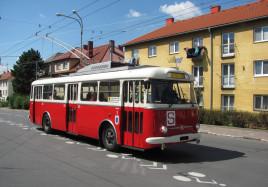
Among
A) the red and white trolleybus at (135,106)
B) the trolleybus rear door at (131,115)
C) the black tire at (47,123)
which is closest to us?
the red and white trolleybus at (135,106)

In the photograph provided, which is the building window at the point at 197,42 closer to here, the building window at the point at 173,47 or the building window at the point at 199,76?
the building window at the point at 173,47

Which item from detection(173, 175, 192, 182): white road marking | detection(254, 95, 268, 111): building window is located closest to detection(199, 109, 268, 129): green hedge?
detection(254, 95, 268, 111): building window

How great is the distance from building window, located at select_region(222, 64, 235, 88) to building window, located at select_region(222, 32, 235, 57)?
1071mm

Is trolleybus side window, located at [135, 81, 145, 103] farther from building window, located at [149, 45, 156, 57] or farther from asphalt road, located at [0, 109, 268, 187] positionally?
building window, located at [149, 45, 156, 57]

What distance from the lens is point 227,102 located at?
2392cm

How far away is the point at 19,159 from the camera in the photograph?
24.8ft

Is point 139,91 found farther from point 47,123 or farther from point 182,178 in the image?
point 47,123

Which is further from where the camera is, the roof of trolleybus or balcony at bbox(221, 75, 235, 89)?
balcony at bbox(221, 75, 235, 89)

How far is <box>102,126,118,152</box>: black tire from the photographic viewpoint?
8.55 metres

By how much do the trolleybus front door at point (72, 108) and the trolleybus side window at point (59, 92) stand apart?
25.1 inches

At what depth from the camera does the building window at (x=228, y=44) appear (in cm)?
2371

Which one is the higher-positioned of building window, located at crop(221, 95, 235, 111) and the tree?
the tree

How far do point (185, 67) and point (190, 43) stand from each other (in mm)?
A: 2429

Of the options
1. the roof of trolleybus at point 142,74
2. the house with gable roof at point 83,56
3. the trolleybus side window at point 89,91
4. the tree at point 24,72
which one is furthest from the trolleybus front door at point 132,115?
Result: the tree at point 24,72
